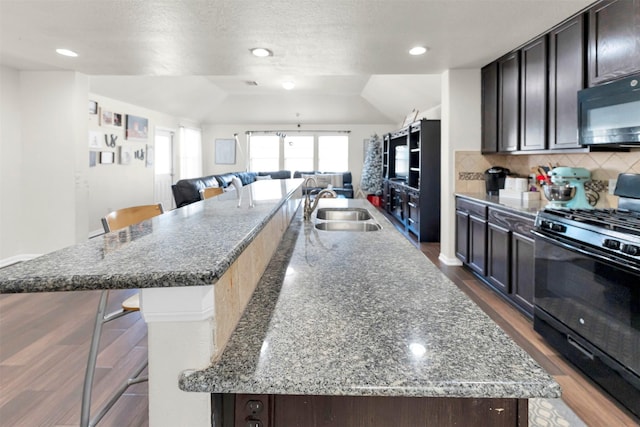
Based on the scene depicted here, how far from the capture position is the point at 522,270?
2.95m

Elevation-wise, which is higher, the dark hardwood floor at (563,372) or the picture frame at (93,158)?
the picture frame at (93,158)

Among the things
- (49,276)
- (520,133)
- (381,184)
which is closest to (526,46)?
(520,133)

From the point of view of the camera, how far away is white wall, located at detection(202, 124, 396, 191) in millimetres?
10578

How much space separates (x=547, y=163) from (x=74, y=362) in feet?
→ 13.4

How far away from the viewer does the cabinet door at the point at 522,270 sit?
2826mm

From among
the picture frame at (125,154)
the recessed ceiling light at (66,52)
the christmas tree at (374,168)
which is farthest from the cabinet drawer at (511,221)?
the christmas tree at (374,168)

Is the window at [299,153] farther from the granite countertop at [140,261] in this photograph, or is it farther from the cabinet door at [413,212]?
the granite countertop at [140,261]

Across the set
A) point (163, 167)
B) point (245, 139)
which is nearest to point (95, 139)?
point (163, 167)

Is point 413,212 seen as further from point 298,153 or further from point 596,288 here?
point 298,153

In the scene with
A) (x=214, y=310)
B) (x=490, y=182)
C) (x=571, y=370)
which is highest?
(x=490, y=182)

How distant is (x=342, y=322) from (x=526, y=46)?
3.45 m

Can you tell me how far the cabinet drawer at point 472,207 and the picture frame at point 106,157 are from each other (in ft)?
17.6

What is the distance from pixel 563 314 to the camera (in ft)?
7.52

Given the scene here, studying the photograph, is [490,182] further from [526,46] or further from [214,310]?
[214,310]
